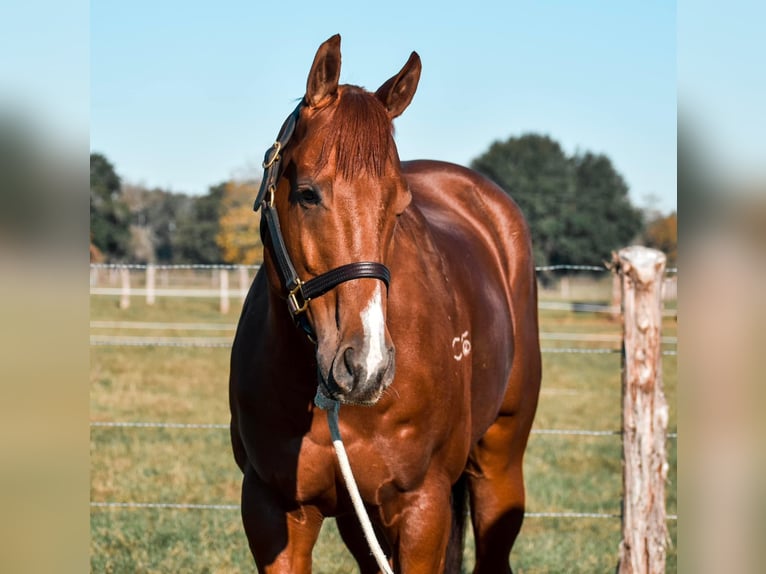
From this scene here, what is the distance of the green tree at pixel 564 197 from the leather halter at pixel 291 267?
1487 inches

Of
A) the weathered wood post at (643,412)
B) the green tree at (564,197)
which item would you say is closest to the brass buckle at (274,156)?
the weathered wood post at (643,412)

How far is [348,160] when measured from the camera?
7.22 ft

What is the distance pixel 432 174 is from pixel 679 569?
3.21 metres

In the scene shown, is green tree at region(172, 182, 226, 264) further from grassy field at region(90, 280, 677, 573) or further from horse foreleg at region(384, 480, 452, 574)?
horse foreleg at region(384, 480, 452, 574)

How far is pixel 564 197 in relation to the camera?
43.3 meters

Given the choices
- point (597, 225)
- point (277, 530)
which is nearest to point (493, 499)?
point (277, 530)

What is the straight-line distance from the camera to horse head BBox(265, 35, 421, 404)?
6.81 ft

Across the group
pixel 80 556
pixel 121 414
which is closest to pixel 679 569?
pixel 80 556

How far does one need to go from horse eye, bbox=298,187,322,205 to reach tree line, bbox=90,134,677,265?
3412cm

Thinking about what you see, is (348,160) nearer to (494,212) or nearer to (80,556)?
(80,556)

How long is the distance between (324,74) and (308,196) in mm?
332

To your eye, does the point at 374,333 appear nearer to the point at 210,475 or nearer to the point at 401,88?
the point at 401,88

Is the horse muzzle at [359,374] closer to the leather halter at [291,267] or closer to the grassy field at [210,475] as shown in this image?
the leather halter at [291,267]

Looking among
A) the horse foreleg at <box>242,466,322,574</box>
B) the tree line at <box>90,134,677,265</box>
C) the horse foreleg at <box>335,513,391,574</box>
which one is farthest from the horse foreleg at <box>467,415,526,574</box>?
the tree line at <box>90,134,677,265</box>
